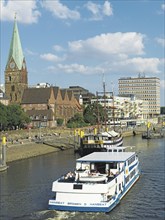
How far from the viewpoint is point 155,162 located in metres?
70.5

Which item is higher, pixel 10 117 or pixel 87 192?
pixel 10 117

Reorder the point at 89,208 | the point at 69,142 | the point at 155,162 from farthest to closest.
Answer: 1. the point at 69,142
2. the point at 155,162
3. the point at 89,208

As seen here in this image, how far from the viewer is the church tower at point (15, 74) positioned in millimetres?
164000

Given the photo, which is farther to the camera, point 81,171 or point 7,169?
point 7,169

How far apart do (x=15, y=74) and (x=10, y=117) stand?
44337 millimetres

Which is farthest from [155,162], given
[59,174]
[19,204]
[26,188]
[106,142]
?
[19,204]

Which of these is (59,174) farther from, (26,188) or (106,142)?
(106,142)

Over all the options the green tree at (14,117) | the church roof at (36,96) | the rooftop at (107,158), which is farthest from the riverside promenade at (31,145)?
the church roof at (36,96)

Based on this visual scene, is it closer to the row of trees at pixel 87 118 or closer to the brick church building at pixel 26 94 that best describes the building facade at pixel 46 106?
the brick church building at pixel 26 94

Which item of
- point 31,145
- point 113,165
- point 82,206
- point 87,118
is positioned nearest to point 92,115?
point 87,118

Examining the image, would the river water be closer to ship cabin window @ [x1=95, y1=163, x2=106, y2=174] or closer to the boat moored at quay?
ship cabin window @ [x1=95, y1=163, x2=106, y2=174]

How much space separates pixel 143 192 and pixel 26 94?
129056 mm

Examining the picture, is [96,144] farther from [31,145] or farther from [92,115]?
[92,115]

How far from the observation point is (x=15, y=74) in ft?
550
